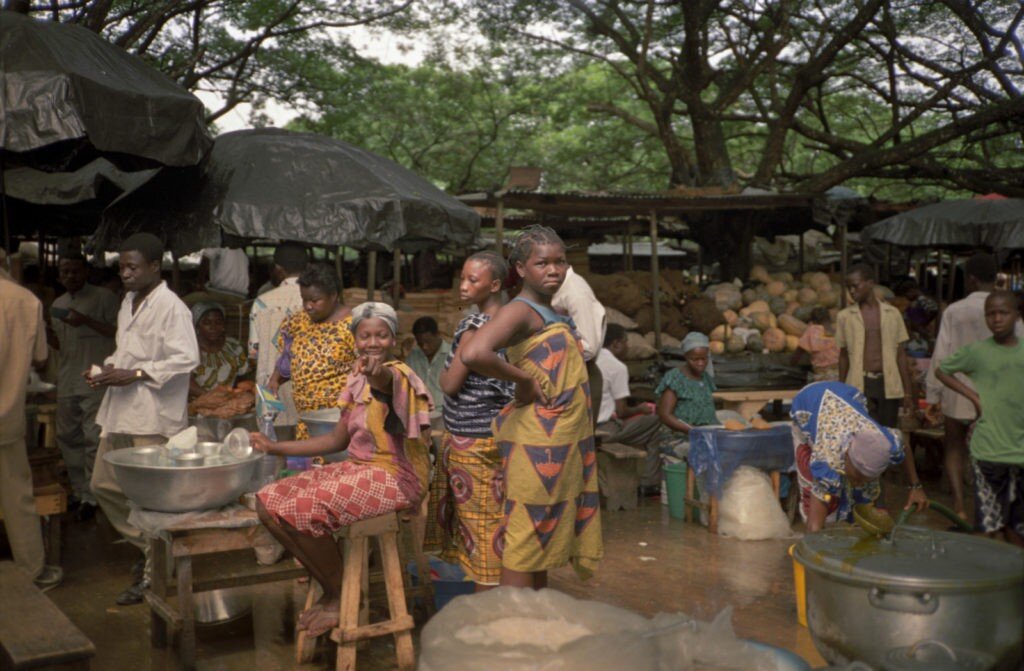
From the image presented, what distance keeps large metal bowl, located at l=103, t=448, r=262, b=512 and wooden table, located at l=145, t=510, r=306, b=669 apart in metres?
0.11

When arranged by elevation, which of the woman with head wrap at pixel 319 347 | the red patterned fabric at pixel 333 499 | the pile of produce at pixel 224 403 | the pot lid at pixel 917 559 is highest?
the woman with head wrap at pixel 319 347

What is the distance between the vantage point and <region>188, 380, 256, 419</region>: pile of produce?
674cm

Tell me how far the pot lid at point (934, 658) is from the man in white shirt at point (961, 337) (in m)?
5.10

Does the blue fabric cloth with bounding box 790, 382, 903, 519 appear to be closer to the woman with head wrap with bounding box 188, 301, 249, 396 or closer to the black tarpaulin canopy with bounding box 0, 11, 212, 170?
the black tarpaulin canopy with bounding box 0, 11, 212, 170

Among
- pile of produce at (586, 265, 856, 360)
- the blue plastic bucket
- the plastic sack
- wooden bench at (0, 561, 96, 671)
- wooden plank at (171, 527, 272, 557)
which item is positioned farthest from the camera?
pile of produce at (586, 265, 856, 360)

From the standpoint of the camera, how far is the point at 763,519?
22.7 feet

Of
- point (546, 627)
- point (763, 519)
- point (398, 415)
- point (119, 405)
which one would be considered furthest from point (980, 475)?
point (119, 405)

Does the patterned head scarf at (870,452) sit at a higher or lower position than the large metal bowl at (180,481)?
lower

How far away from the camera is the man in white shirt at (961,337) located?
7.17 m

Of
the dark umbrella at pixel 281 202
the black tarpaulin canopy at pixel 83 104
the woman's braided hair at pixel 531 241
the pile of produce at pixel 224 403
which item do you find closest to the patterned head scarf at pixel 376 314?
the woman's braided hair at pixel 531 241

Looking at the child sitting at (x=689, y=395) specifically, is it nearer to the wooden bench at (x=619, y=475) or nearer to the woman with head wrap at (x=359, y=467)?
the wooden bench at (x=619, y=475)

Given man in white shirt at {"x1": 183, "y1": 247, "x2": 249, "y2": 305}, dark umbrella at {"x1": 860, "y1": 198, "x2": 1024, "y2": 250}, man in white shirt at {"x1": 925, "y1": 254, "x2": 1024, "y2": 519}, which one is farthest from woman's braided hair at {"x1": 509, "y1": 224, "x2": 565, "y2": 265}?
dark umbrella at {"x1": 860, "y1": 198, "x2": 1024, "y2": 250}

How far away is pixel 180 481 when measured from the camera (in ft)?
14.0

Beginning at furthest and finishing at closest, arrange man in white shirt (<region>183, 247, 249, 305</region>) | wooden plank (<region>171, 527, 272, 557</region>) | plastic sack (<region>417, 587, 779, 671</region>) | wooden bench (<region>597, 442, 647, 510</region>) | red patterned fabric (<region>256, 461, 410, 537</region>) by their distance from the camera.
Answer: man in white shirt (<region>183, 247, 249, 305</region>), wooden bench (<region>597, 442, 647, 510</region>), wooden plank (<region>171, 527, 272, 557</region>), red patterned fabric (<region>256, 461, 410, 537</region>), plastic sack (<region>417, 587, 779, 671</region>)
